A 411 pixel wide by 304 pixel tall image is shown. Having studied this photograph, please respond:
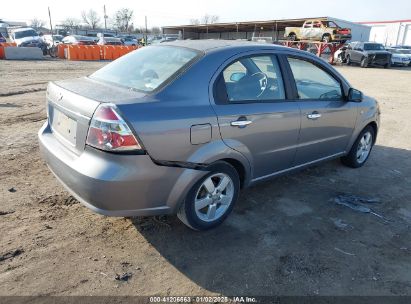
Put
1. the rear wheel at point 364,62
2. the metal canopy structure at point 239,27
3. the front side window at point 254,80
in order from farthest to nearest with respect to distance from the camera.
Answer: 1. the metal canopy structure at point 239,27
2. the rear wheel at point 364,62
3. the front side window at point 254,80

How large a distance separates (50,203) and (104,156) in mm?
1494

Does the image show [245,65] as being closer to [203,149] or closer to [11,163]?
[203,149]

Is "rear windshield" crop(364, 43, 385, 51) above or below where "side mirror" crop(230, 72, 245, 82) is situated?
below

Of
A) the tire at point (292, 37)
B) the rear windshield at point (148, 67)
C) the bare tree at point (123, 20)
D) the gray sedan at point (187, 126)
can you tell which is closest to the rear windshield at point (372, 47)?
the tire at point (292, 37)

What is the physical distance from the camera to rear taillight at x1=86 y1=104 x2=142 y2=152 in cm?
260

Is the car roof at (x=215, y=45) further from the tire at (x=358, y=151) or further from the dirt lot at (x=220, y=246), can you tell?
the tire at (x=358, y=151)

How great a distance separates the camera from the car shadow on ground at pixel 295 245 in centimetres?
279

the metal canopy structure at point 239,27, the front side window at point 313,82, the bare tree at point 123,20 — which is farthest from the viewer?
the bare tree at point 123,20

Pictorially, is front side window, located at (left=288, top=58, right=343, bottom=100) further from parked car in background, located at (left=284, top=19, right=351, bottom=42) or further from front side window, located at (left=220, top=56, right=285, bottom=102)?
parked car in background, located at (left=284, top=19, right=351, bottom=42)

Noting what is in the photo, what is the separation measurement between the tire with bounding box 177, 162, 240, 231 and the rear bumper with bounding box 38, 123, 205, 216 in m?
0.15

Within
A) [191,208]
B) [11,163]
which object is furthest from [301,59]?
[11,163]

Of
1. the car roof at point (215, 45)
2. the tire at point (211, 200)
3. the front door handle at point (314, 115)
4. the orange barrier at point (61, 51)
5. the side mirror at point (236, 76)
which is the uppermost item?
the car roof at point (215, 45)

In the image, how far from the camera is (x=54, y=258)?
291 cm

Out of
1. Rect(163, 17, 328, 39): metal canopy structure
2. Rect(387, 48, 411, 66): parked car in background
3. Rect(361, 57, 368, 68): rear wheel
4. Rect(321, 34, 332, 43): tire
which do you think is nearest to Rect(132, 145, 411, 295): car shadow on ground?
Rect(361, 57, 368, 68): rear wheel
